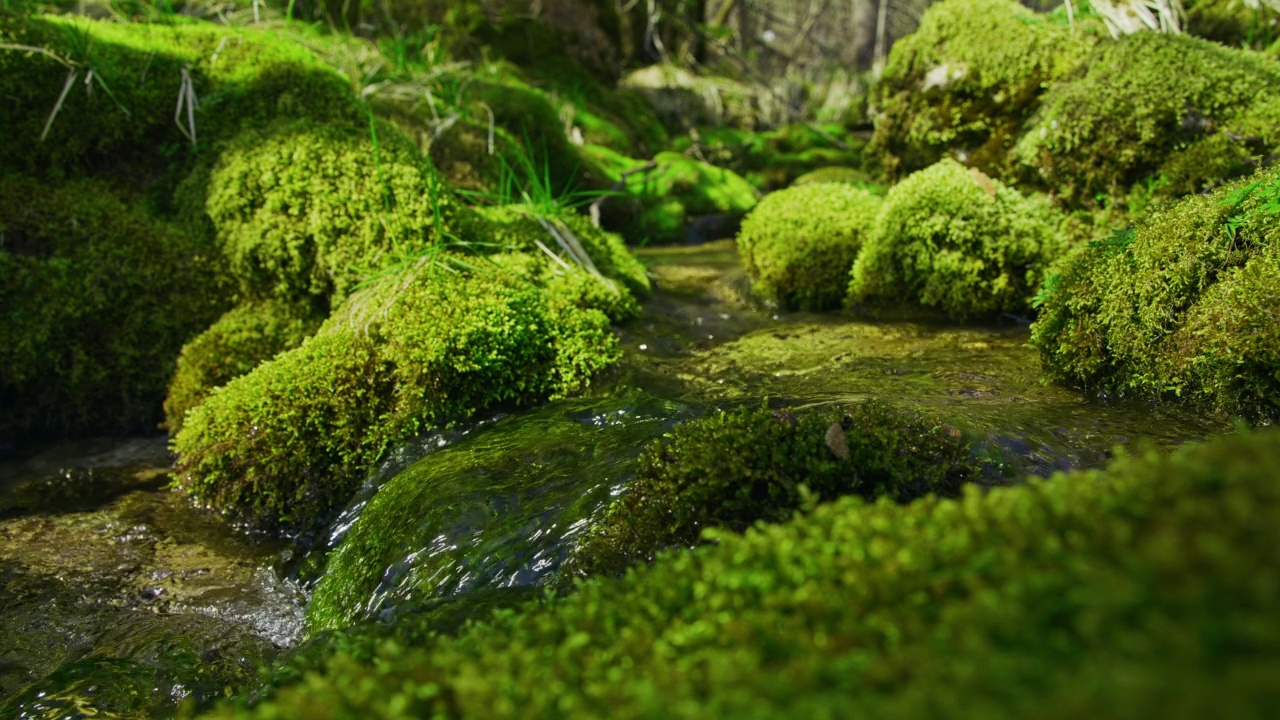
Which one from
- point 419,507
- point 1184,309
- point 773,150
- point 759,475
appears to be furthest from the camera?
point 773,150

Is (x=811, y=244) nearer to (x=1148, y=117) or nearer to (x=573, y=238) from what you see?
(x=573, y=238)

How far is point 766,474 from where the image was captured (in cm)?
238

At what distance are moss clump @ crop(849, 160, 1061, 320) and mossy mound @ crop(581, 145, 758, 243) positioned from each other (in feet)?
14.0

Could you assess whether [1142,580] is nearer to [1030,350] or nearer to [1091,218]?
[1030,350]

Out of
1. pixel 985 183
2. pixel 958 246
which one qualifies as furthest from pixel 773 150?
pixel 958 246

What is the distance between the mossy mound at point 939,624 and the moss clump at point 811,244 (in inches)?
207

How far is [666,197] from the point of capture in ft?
34.0

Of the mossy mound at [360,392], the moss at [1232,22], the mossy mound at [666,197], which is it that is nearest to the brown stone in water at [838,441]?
the mossy mound at [360,392]

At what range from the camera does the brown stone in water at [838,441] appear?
96.6 inches

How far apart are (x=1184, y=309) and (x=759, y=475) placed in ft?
8.26

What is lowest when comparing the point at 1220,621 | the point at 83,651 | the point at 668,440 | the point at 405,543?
the point at 83,651

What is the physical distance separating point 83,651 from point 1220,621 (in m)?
3.68

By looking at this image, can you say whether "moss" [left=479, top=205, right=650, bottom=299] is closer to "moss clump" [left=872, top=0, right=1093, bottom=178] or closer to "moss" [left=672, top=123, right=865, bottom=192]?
"moss clump" [left=872, top=0, right=1093, bottom=178]

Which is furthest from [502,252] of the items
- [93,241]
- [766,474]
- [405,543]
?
[766,474]
